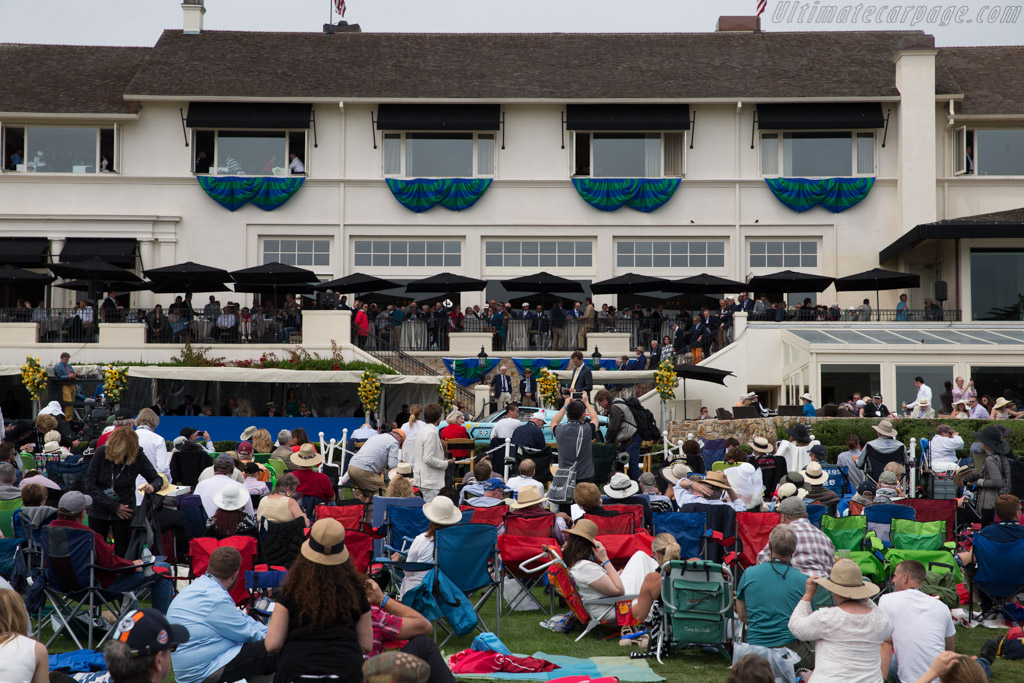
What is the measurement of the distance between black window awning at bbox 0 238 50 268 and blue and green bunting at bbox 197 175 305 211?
4.96m

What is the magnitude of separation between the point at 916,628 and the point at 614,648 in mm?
2388

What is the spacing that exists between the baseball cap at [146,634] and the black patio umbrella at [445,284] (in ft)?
87.7

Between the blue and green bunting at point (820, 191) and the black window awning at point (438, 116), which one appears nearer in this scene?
the blue and green bunting at point (820, 191)

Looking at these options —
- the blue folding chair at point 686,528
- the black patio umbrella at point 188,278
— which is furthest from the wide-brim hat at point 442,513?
the black patio umbrella at point 188,278

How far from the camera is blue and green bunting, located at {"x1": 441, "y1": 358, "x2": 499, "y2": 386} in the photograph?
99.4 feet

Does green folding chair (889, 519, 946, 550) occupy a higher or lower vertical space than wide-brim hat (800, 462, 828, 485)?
lower

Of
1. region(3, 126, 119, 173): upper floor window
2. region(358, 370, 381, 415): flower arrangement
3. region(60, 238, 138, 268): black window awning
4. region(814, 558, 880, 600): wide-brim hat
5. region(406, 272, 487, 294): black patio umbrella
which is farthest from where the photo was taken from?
region(3, 126, 119, 173): upper floor window

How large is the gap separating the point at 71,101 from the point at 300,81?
697cm

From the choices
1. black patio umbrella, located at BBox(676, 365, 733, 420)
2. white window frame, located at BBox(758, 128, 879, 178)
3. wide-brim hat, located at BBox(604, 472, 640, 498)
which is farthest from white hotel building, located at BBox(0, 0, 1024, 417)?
wide-brim hat, located at BBox(604, 472, 640, 498)

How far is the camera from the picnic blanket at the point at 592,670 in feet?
25.5

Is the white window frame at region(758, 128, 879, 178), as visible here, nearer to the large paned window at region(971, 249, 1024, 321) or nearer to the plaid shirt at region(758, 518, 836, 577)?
the large paned window at region(971, 249, 1024, 321)

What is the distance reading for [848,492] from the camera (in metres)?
15.4

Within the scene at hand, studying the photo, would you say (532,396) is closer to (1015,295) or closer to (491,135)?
(491,135)

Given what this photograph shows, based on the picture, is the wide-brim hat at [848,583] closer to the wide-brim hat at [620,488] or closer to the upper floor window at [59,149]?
the wide-brim hat at [620,488]
